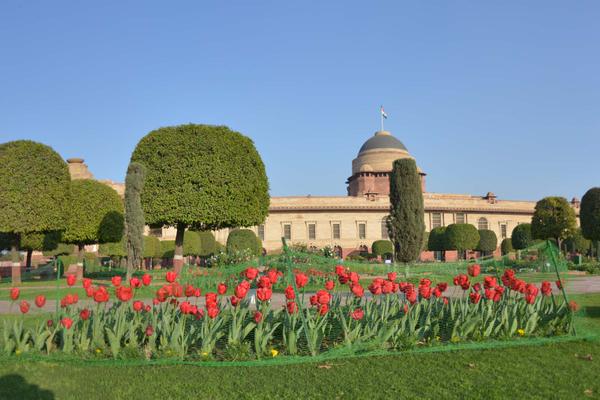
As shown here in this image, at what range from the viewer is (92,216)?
26875 millimetres

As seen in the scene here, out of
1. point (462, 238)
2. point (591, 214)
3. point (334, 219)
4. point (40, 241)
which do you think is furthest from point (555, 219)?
point (40, 241)

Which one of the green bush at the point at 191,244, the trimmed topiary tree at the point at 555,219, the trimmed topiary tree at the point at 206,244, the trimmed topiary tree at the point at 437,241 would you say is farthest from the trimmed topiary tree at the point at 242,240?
the trimmed topiary tree at the point at 555,219

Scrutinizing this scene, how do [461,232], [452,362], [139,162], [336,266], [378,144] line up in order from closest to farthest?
[452,362], [336,266], [139,162], [461,232], [378,144]

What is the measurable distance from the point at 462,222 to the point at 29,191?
4393 centimetres

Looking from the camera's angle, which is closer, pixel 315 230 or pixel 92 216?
pixel 92 216

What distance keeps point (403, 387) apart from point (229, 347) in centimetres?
219

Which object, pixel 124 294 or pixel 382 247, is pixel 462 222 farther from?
pixel 124 294

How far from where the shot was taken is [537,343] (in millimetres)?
6695

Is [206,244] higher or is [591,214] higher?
[591,214]

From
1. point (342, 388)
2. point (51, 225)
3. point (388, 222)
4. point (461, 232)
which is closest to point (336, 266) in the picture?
point (342, 388)

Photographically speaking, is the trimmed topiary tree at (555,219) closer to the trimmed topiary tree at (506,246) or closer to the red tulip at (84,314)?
the trimmed topiary tree at (506,246)

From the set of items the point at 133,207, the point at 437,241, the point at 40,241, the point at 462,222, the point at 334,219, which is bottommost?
the point at 437,241

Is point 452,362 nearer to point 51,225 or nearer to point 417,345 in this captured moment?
point 417,345

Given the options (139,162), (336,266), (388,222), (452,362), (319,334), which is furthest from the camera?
(388,222)
